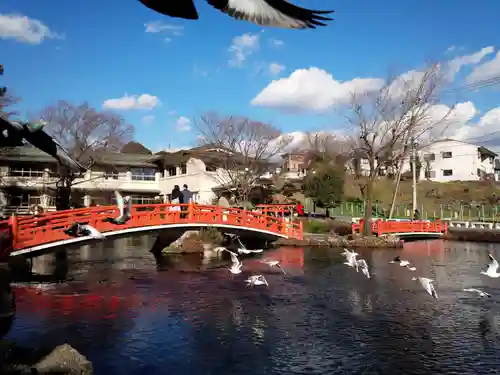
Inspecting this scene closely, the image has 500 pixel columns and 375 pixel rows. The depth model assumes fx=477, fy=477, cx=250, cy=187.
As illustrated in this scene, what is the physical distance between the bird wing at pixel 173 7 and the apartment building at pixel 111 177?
106ft

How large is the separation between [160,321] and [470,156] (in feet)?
187

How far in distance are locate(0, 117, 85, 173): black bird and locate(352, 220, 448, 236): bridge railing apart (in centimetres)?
2482

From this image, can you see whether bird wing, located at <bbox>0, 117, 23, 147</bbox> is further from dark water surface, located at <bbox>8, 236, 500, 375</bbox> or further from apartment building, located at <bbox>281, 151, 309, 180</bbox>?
apartment building, located at <bbox>281, 151, 309, 180</bbox>

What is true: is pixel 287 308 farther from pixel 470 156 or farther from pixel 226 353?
pixel 470 156

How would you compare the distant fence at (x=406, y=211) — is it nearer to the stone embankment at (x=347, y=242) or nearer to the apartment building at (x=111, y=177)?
the apartment building at (x=111, y=177)

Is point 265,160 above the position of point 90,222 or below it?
above

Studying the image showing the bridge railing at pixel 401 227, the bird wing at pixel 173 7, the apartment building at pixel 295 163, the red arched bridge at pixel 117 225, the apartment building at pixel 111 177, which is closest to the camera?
the bird wing at pixel 173 7

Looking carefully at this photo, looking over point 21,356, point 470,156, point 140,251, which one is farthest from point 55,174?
point 470,156

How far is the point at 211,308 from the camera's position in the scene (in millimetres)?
11578

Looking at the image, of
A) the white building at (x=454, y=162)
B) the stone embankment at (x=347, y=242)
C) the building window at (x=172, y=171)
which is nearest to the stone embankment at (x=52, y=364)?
the stone embankment at (x=347, y=242)

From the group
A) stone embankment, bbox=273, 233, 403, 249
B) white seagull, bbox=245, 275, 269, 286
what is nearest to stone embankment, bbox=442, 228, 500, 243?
stone embankment, bbox=273, 233, 403, 249

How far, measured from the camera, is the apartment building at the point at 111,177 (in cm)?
3825

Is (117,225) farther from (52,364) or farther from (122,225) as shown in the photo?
(52,364)

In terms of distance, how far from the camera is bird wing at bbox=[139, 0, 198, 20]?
289cm
